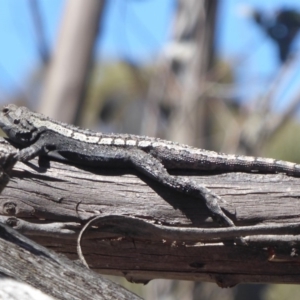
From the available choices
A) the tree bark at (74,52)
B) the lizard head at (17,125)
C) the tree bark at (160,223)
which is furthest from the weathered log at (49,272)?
the tree bark at (74,52)

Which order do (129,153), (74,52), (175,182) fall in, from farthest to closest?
(74,52)
(129,153)
(175,182)

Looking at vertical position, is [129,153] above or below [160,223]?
above

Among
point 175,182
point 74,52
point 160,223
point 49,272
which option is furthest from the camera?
point 74,52

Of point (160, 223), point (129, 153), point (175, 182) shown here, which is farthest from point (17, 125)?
point (160, 223)

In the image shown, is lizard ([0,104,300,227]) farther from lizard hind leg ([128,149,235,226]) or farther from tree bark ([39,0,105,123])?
tree bark ([39,0,105,123])

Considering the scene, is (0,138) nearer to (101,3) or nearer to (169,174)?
(169,174)

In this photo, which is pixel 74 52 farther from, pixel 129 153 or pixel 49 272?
pixel 49 272

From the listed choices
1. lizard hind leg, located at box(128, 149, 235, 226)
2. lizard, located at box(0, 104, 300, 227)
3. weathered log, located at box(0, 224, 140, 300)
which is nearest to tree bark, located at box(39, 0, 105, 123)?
lizard, located at box(0, 104, 300, 227)
